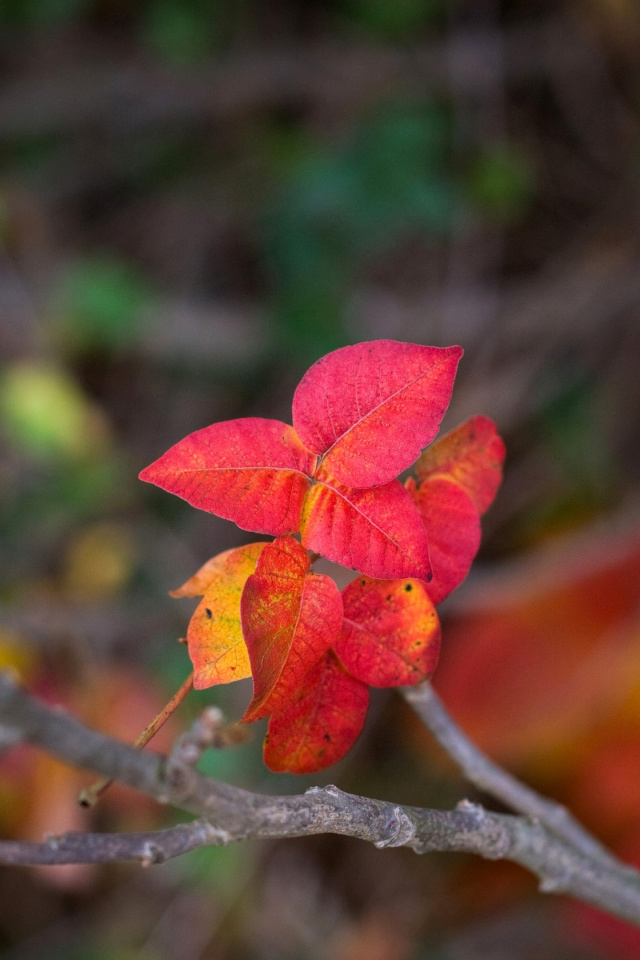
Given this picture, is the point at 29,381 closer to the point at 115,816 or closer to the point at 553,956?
the point at 115,816

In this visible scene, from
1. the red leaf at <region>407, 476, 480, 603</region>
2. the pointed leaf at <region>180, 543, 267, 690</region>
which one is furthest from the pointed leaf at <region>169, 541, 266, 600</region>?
the red leaf at <region>407, 476, 480, 603</region>

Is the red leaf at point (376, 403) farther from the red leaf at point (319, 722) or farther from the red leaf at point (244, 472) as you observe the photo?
the red leaf at point (319, 722)

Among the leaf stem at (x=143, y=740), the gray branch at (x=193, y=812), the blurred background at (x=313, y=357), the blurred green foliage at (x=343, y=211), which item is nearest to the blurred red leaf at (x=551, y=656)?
the blurred background at (x=313, y=357)

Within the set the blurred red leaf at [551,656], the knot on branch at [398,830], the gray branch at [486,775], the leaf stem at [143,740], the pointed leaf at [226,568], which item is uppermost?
the pointed leaf at [226,568]

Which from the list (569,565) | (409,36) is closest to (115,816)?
(569,565)

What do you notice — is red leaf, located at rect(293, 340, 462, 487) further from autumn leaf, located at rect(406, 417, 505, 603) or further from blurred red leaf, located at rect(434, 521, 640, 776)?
blurred red leaf, located at rect(434, 521, 640, 776)

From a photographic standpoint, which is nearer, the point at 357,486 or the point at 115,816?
the point at 357,486

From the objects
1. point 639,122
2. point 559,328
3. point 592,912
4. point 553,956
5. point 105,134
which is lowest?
point 553,956
